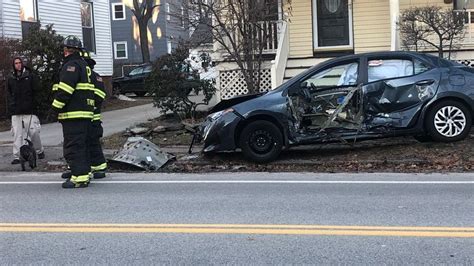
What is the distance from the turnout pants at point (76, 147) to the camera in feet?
25.4

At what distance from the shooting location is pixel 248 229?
18.3ft

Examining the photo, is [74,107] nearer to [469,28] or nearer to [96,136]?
[96,136]

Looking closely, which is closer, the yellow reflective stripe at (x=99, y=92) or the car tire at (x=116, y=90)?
the yellow reflective stripe at (x=99, y=92)

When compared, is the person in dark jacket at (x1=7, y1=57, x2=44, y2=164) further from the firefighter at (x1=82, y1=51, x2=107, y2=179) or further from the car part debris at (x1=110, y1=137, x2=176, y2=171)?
the firefighter at (x1=82, y1=51, x2=107, y2=179)

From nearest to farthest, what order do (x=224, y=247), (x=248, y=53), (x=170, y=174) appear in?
1. (x=224, y=247)
2. (x=170, y=174)
3. (x=248, y=53)

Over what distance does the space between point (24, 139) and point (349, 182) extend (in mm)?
5763

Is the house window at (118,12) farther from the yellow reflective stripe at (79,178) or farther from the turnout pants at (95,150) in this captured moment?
the yellow reflective stripe at (79,178)

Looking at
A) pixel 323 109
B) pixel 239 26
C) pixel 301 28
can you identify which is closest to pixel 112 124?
pixel 239 26

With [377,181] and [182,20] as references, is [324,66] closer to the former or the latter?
[377,181]

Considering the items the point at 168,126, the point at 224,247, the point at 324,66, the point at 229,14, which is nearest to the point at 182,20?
the point at 229,14

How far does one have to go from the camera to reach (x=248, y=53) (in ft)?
46.9

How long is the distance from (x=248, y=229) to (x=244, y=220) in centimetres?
37

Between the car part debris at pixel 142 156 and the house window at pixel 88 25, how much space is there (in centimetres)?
1446

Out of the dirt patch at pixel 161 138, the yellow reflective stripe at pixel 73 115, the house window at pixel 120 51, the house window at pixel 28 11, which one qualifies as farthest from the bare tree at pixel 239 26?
the house window at pixel 120 51
